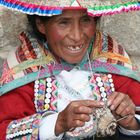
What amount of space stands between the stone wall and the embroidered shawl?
11.3 inches

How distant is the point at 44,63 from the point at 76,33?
21cm

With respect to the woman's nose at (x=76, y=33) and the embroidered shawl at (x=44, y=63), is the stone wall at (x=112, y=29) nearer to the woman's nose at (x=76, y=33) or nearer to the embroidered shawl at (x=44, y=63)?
the embroidered shawl at (x=44, y=63)

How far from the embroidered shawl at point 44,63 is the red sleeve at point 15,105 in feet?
0.08

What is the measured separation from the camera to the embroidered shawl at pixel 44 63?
215 cm

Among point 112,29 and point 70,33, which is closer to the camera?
point 70,33

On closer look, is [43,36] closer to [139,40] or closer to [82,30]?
[82,30]

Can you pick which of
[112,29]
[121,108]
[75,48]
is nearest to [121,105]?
[121,108]

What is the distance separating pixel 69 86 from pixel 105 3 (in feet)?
1.33

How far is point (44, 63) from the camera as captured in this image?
2182 mm

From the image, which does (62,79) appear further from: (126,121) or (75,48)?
(126,121)

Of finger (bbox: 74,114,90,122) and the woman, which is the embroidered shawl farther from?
finger (bbox: 74,114,90,122)

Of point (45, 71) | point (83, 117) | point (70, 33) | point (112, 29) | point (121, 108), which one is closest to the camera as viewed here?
point (83, 117)

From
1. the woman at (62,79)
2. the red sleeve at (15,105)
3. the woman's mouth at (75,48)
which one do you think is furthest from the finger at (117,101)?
the red sleeve at (15,105)

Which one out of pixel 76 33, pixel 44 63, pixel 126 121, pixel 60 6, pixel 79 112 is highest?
pixel 60 6
